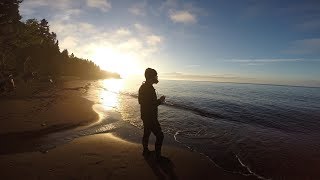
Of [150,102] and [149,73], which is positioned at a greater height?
[149,73]

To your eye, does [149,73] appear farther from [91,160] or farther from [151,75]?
[91,160]

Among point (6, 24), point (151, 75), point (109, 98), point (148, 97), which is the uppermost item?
point (6, 24)

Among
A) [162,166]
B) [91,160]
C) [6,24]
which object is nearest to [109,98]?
[6,24]

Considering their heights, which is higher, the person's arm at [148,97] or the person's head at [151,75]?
the person's head at [151,75]

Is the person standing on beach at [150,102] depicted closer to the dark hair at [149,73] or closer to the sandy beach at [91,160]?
the dark hair at [149,73]

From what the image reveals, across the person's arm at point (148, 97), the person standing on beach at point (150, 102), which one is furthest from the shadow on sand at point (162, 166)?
the person's arm at point (148, 97)

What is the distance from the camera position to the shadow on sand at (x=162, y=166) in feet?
23.1

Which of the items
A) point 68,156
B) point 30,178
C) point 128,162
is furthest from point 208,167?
point 30,178

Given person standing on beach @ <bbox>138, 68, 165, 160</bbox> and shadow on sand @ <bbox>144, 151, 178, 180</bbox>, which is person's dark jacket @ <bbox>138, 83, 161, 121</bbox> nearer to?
person standing on beach @ <bbox>138, 68, 165, 160</bbox>

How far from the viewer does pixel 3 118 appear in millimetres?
12781

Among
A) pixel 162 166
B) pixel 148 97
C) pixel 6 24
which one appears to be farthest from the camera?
pixel 6 24

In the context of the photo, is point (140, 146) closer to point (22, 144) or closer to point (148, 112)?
point (148, 112)

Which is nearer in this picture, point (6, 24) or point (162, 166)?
point (162, 166)

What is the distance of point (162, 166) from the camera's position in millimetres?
7723
